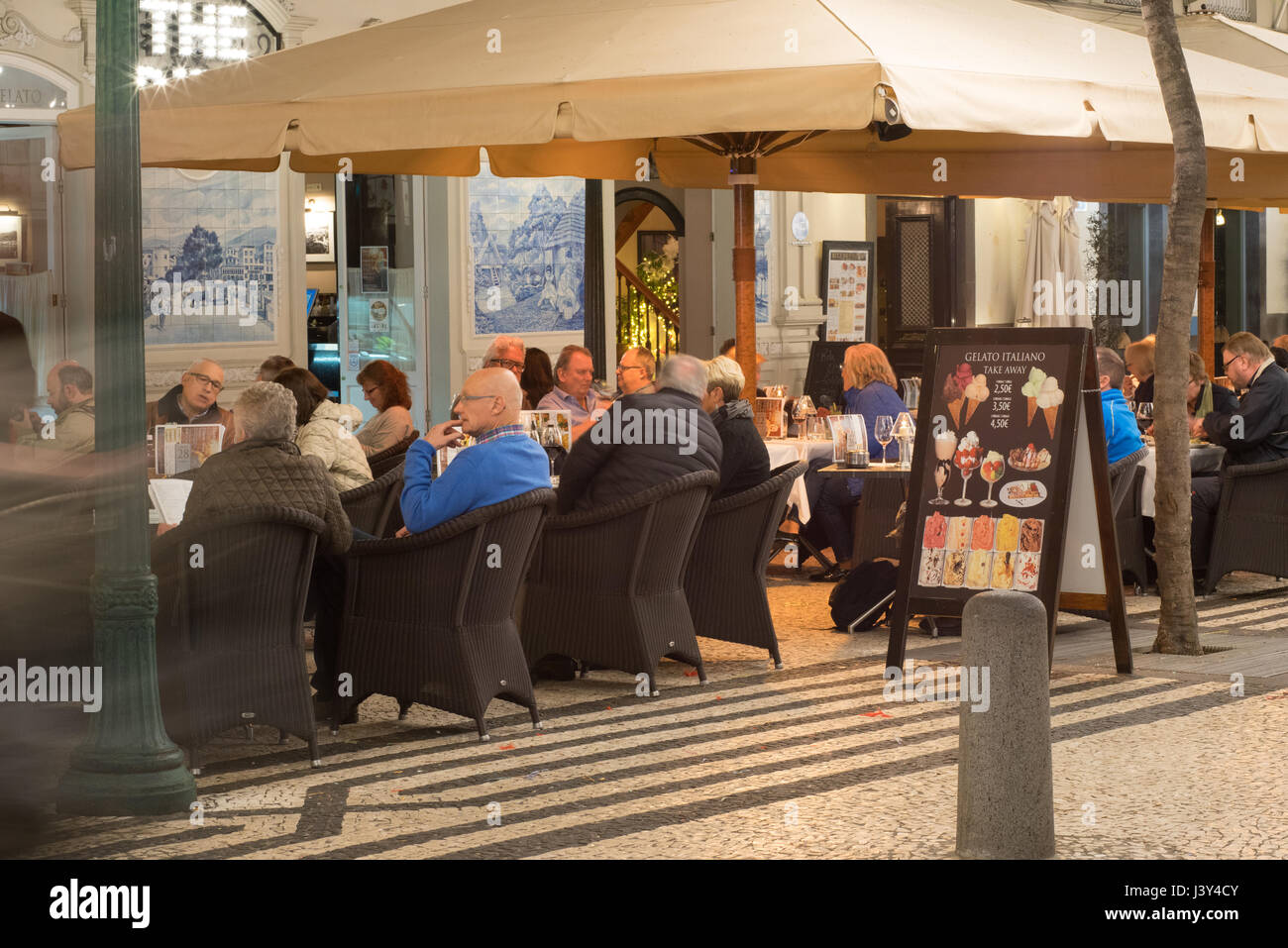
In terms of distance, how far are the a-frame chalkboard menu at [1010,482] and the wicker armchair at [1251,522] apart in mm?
2756

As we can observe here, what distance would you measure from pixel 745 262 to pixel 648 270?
12475 mm

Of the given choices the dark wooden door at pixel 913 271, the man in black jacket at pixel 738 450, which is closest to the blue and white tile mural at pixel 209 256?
the man in black jacket at pixel 738 450

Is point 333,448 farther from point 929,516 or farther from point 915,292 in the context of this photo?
point 915,292

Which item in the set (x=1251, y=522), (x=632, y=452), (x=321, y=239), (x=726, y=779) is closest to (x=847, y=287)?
(x=321, y=239)

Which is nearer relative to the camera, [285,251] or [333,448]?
[333,448]

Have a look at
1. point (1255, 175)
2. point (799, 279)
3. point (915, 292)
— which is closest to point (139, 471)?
point (1255, 175)

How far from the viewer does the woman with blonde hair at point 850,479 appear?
11523 millimetres

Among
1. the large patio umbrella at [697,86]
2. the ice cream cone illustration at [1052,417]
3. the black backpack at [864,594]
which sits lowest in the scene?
the black backpack at [864,594]

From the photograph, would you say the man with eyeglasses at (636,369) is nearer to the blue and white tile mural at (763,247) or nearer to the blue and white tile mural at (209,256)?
the blue and white tile mural at (209,256)

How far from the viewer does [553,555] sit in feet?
26.1

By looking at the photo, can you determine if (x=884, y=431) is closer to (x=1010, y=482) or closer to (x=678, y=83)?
(x=1010, y=482)
